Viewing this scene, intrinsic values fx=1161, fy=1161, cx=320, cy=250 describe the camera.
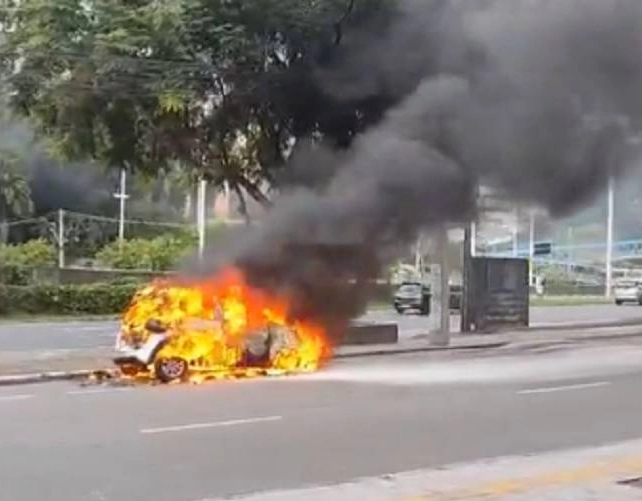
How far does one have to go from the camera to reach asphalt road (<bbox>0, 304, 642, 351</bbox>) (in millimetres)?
20719

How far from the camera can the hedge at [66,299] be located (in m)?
31.4

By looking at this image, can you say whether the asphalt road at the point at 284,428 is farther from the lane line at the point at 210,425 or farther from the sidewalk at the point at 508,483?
the sidewalk at the point at 508,483

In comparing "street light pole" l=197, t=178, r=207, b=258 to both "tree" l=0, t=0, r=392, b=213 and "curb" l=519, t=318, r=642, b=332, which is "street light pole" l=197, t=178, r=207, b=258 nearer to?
"tree" l=0, t=0, r=392, b=213

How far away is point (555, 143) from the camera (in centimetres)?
959

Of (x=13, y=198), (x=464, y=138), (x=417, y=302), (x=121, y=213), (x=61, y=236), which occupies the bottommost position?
(x=417, y=302)

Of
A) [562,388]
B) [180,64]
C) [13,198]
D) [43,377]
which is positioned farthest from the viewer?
[13,198]

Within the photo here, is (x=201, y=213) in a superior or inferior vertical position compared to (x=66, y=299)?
superior

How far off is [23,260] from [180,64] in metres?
19.7

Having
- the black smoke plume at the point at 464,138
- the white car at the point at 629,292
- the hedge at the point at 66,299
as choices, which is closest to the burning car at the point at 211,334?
the black smoke plume at the point at 464,138

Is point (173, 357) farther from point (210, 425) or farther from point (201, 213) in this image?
point (210, 425)

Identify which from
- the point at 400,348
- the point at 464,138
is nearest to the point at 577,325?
the point at 400,348

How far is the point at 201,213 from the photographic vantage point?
1412 cm

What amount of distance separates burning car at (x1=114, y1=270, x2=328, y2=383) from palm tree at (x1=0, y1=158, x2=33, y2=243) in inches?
851

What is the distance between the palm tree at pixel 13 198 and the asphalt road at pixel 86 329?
8.84 meters
